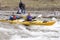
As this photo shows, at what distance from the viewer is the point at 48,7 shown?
132ft

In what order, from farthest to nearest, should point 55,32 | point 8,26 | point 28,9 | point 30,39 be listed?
point 28,9, point 8,26, point 55,32, point 30,39

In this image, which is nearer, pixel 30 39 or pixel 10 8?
pixel 30 39

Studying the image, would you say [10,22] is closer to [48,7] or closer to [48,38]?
[48,38]

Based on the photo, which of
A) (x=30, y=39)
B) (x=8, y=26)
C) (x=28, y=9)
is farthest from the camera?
(x=28, y=9)

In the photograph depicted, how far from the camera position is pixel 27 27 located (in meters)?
27.1

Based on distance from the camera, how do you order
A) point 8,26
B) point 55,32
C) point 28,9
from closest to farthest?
point 55,32 < point 8,26 < point 28,9

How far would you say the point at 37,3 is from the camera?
4184 cm

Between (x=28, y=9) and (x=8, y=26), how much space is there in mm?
12962

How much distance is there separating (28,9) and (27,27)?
41.7ft

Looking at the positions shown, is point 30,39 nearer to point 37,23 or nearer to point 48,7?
Result: point 37,23

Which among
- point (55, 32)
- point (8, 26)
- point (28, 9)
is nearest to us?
point (55, 32)

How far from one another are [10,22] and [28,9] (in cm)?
1186

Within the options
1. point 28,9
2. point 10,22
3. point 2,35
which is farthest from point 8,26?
point 28,9

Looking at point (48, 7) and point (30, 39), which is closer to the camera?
point (30, 39)
